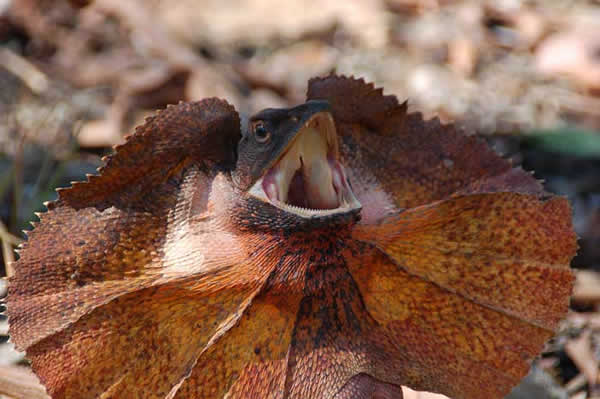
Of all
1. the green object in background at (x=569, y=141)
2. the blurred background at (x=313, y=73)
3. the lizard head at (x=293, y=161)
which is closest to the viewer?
the lizard head at (x=293, y=161)

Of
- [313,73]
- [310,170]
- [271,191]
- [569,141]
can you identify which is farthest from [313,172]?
[313,73]

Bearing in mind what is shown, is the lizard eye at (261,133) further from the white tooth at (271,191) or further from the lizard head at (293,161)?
the white tooth at (271,191)

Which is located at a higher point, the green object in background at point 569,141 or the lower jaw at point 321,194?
the green object in background at point 569,141

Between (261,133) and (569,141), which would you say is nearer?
(261,133)

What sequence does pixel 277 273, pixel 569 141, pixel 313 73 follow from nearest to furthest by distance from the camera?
pixel 277 273 → pixel 569 141 → pixel 313 73

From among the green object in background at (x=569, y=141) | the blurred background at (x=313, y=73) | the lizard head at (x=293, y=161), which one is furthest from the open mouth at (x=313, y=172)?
the green object in background at (x=569, y=141)

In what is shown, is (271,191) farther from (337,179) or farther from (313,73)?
(313,73)
